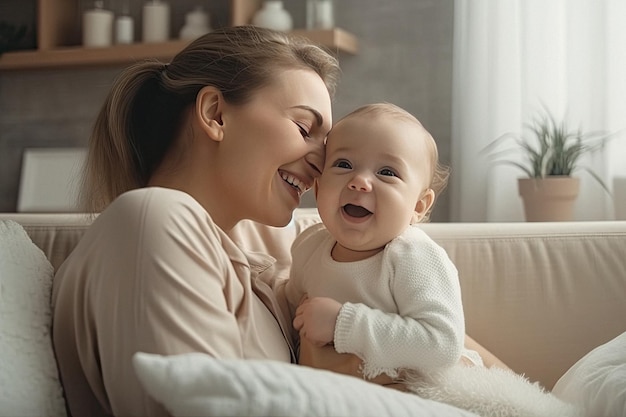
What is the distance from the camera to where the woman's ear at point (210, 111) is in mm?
1439

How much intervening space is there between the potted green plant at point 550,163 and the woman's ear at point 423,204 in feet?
4.60

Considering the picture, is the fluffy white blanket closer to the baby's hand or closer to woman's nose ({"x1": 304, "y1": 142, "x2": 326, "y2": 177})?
the baby's hand

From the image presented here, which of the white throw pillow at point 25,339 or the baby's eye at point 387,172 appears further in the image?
the baby's eye at point 387,172

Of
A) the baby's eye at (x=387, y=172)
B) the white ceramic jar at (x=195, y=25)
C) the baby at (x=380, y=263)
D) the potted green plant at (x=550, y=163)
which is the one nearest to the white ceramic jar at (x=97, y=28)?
the white ceramic jar at (x=195, y=25)

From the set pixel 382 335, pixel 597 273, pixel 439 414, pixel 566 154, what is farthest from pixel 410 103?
pixel 439 414

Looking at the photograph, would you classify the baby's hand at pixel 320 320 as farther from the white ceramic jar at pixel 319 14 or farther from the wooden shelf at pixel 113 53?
the white ceramic jar at pixel 319 14

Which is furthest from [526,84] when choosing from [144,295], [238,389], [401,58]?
[238,389]

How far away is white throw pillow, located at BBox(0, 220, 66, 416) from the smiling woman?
0.03 metres

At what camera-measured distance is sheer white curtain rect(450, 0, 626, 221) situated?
2.88m

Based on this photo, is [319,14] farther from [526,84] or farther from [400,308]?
[400,308]

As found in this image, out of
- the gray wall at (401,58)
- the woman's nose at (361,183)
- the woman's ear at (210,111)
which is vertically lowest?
the woman's nose at (361,183)

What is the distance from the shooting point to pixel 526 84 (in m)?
3.00

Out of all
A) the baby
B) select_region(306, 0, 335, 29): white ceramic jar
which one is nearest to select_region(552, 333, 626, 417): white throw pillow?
the baby

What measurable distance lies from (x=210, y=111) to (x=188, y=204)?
381 mm
